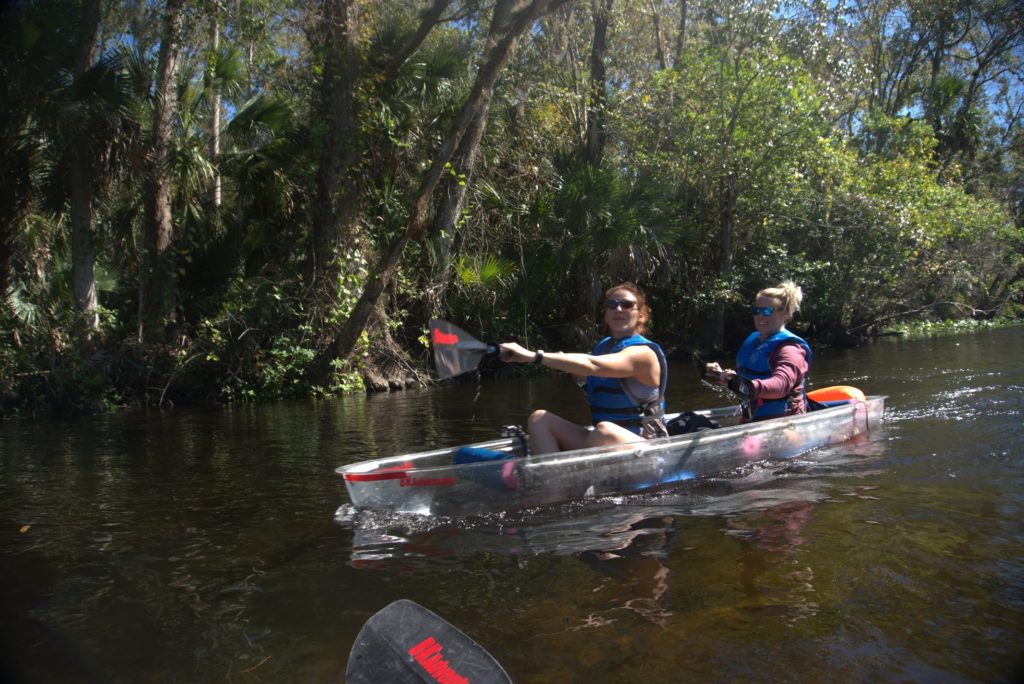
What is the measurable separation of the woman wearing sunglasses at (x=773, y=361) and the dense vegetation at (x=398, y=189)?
21.7 feet

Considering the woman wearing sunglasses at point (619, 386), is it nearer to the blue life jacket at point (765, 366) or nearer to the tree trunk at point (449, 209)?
the blue life jacket at point (765, 366)

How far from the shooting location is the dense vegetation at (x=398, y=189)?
1171cm

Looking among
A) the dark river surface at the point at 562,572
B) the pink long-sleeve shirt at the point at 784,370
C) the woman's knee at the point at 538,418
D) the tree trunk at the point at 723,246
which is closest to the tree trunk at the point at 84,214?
the dark river surface at the point at 562,572

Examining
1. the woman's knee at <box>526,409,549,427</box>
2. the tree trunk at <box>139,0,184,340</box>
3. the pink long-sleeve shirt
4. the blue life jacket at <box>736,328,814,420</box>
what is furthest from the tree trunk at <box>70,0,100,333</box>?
the pink long-sleeve shirt

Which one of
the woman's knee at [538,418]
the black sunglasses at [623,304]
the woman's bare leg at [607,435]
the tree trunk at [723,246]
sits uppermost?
the tree trunk at [723,246]

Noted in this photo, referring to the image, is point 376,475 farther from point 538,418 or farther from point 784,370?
point 784,370

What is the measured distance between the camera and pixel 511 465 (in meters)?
4.86

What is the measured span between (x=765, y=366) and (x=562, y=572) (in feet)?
10.2

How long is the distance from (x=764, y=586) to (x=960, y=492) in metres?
2.26

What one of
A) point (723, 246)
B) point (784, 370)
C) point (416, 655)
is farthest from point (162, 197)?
point (723, 246)

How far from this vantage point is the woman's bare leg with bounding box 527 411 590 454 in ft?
17.3

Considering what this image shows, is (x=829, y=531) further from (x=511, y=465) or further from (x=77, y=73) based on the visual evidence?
(x=77, y=73)

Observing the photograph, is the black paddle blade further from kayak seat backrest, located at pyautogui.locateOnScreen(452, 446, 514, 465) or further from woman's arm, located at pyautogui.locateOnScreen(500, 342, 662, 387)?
kayak seat backrest, located at pyautogui.locateOnScreen(452, 446, 514, 465)

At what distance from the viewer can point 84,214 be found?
38.8 ft
